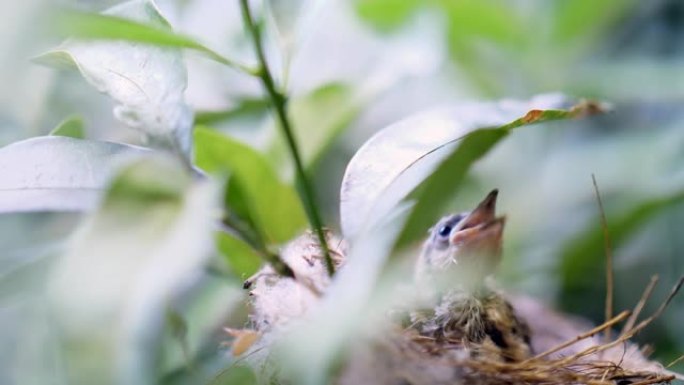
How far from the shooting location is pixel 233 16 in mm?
1323

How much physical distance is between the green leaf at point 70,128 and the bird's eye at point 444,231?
40 cm

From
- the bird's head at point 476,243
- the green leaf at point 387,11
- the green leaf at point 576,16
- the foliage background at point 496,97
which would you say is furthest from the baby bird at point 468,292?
the green leaf at point 576,16

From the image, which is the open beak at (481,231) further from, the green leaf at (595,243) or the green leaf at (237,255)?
the green leaf at (595,243)

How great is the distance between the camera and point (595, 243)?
156 centimetres

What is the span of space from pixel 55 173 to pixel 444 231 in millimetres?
451

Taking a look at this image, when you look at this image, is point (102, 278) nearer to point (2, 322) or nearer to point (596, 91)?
point (2, 322)

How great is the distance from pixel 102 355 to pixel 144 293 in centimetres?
4

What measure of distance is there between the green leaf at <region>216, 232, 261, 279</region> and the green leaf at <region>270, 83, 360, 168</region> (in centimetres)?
28

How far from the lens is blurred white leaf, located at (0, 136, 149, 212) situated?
64 cm

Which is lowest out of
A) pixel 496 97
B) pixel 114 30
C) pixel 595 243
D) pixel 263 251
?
pixel 595 243

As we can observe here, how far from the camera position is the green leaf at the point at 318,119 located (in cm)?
112

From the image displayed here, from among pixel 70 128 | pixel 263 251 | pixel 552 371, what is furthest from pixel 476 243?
pixel 70 128

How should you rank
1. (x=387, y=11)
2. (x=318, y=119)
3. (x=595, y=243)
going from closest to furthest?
(x=318, y=119) < (x=387, y=11) < (x=595, y=243)

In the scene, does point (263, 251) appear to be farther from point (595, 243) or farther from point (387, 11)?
point (595, 243)
